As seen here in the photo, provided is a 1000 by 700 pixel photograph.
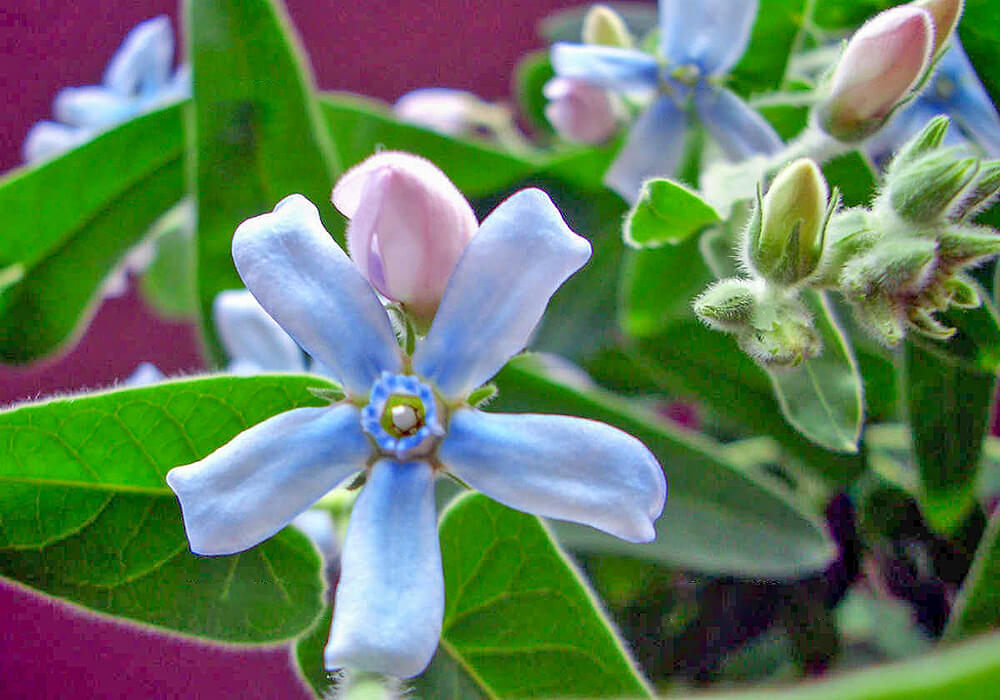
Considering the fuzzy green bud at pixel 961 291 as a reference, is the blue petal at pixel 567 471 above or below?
below

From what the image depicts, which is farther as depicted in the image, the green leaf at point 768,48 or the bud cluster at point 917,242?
the green leaf at point 768,48

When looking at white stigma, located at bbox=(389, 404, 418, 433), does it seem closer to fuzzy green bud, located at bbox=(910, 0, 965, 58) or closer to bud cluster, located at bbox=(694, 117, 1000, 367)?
bud cluster, located at bbox=(694, 117, 1000, 367)

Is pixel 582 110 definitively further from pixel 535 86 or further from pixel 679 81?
pixel 535 86

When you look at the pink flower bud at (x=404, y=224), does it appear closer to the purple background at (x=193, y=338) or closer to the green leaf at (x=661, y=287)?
the green leaf at (x=661, y=287)

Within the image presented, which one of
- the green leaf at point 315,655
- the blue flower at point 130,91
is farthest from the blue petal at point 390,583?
the blue flower at point 130,91

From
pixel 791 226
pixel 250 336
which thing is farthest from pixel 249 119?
pixel 791 226

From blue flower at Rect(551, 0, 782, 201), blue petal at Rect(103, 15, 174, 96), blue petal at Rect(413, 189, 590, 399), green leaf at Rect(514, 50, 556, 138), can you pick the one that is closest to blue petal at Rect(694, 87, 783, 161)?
blue flower at Rect(551, 0, 782, 201)

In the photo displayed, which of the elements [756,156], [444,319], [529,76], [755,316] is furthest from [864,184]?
[529,76]
